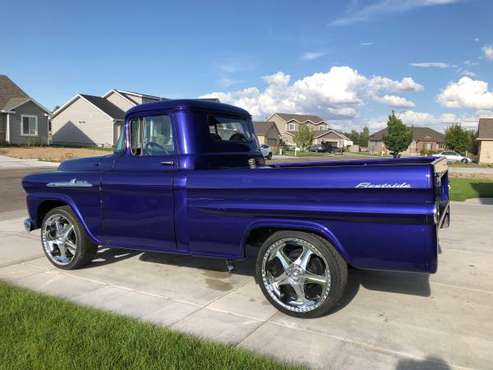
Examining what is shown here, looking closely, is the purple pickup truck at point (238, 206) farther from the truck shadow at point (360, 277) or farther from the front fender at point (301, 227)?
the truck shadow at point (360, 277)

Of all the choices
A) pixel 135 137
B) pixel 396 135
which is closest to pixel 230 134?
pixel 135 137

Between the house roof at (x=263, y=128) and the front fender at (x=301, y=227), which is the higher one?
the house roof at (x=263, y=128)

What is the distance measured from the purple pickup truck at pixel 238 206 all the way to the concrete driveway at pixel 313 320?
13.6 inches

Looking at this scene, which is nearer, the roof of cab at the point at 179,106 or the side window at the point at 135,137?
the roof of cab at the point at 179,106

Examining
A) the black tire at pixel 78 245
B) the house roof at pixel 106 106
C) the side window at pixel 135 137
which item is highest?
the house roof at pixel 106 106

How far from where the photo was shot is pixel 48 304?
14.7 ft

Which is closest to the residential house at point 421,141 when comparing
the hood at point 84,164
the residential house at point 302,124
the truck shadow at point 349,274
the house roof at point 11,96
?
the residential house at point 302,124

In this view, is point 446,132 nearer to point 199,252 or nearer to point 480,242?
point 480,242

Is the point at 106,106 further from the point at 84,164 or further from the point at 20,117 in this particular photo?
the point at 84,164

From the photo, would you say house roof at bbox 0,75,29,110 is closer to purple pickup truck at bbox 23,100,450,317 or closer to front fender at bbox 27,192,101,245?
front fender at bbox 27,192,101,245

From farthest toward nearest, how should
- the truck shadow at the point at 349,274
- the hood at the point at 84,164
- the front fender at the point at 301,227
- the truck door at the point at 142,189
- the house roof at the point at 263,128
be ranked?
the house roof at the point at 263,128 < the hood at the point at 84,164 < the truck shadow at the point at 349,274 < the truck door at the point at 142,189 < the front fender at the point at 301,227

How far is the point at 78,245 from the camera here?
18.6ft

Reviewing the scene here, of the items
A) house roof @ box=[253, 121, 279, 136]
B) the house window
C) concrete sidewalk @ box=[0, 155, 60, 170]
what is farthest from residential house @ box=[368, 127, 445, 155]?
concrete sidewalk @ box=[0, 155, 60, 170]

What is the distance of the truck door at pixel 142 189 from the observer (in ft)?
15.8
